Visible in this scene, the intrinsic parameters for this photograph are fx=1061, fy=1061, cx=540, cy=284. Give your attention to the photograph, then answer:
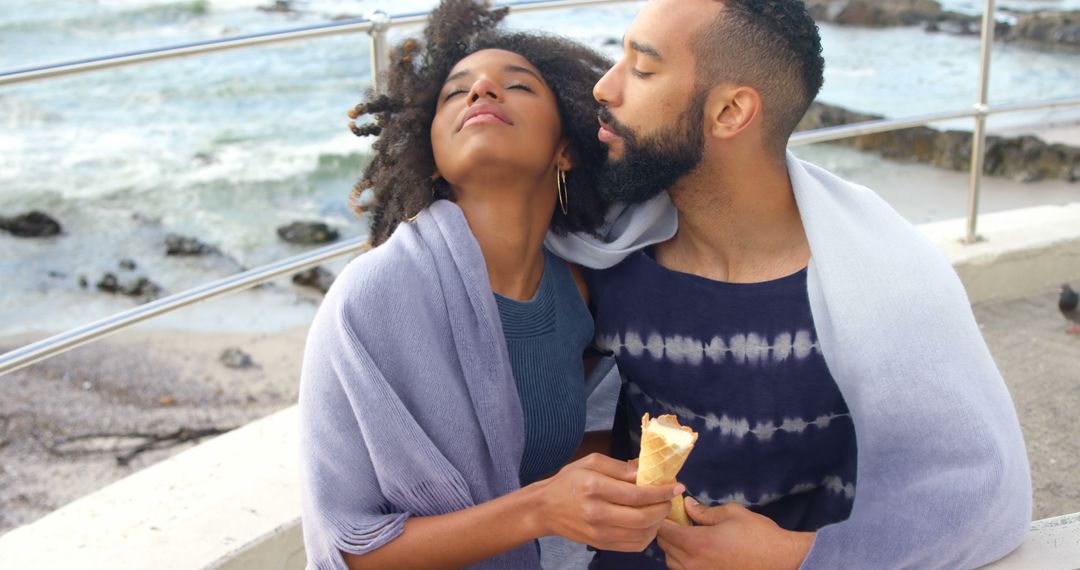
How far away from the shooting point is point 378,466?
5.84ft

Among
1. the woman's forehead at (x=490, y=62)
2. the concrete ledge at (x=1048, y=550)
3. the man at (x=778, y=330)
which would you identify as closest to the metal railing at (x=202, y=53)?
the woman's forehead at (x=490, y=62)

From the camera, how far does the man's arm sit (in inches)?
63.9

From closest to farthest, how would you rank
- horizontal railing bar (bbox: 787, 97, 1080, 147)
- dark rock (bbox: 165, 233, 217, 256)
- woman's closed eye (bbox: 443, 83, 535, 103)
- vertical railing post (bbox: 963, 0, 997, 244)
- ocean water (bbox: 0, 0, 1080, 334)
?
woman's closed eye (bbox: 443, 83, 535, 103), horizontal railing bar (bbox: 787, 97, 1080, 147), vertical railing post (bbox: 963, 0, 997, 244), ocean water (bbox: 0, 0, 1080, 334), dark rock (bbox: 165, 233, 217, 256)

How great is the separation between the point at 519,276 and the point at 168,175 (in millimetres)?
11363

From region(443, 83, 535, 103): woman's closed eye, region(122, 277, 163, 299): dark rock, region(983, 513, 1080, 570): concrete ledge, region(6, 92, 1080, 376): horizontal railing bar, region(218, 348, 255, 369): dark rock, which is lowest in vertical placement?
region(122, 277, 163, 299): dark rock

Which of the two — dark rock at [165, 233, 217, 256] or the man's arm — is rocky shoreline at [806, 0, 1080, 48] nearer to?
dark rock at [165, 233, 217, 256]

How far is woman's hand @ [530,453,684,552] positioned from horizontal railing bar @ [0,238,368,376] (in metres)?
0.86

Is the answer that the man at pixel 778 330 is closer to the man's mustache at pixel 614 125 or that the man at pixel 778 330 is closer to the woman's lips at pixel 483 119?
the man's mustache at pixel 614 125

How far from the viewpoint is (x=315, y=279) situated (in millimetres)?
7773

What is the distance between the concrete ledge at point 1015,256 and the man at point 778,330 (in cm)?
216

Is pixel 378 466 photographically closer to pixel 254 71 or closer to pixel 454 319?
pixel 454 319

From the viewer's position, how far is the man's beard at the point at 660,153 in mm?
1902

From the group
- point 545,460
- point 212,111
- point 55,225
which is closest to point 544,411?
point 545,460

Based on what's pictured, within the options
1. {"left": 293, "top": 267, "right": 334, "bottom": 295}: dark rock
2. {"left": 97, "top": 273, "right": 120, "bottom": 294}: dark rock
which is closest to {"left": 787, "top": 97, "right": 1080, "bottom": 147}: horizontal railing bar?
{"left": 293, "top": 267, "right": 334, "bottom": 295}: dark rock
